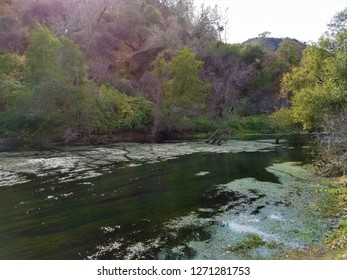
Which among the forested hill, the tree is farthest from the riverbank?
the tree

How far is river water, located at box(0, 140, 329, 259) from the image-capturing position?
1220cm

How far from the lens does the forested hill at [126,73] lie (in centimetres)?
4625

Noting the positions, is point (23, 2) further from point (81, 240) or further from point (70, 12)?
point (81, 240)

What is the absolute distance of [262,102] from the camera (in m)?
74.7

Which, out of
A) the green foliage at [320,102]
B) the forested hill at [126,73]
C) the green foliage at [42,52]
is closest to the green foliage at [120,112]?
the forested hill at [126,73]

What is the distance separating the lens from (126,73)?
74.8 metres

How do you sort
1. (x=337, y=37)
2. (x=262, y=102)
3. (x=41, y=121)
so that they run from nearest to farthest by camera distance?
(x=337, y=37) → (x=41, y=121) → (x=262, y=102)

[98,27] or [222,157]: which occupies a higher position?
[98,27]

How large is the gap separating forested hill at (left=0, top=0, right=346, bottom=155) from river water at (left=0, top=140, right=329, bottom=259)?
10252 millimetres

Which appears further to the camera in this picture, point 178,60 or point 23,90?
point 178,60

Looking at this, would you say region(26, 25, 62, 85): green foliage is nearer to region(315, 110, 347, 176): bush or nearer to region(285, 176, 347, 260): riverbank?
region(315, 110, 347, 176): bush

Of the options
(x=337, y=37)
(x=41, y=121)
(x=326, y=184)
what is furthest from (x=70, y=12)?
(x=326, y=184)


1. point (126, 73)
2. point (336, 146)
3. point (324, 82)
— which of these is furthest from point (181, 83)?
point (336, 146)

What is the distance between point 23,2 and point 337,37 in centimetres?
6796
